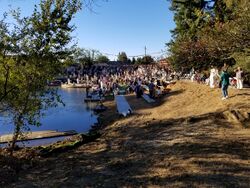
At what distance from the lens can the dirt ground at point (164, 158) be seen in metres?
11.9

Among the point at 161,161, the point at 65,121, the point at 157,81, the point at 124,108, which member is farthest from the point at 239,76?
the point at 157,81

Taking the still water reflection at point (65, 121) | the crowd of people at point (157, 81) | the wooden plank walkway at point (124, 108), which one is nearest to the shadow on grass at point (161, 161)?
the crowd of people at point (157, 81)

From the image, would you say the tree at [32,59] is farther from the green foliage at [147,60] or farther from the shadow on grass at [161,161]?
the green foliage at [147,60]

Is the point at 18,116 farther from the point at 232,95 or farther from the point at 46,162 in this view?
the point at 232,95

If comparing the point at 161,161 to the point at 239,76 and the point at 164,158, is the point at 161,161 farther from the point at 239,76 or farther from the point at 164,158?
the point at 239,76

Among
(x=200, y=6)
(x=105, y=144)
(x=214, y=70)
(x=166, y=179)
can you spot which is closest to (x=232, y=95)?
(x=214, y=70)

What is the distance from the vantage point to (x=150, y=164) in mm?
13750

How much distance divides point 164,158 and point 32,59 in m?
8.21

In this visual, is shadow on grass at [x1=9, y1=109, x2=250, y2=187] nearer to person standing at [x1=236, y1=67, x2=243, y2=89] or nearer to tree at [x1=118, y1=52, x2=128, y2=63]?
person standing at [x1=236, y1=67, x2=243, y2=89]

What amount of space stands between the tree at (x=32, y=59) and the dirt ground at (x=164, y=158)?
296 cm

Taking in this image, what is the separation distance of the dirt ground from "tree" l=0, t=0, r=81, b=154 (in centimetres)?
296

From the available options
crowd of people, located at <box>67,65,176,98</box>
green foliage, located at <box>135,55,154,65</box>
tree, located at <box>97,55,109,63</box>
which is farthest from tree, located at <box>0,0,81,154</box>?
tree, located at <box>97,55,109,63</box>

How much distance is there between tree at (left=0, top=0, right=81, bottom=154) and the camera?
19.1 metres

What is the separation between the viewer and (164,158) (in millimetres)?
14234
